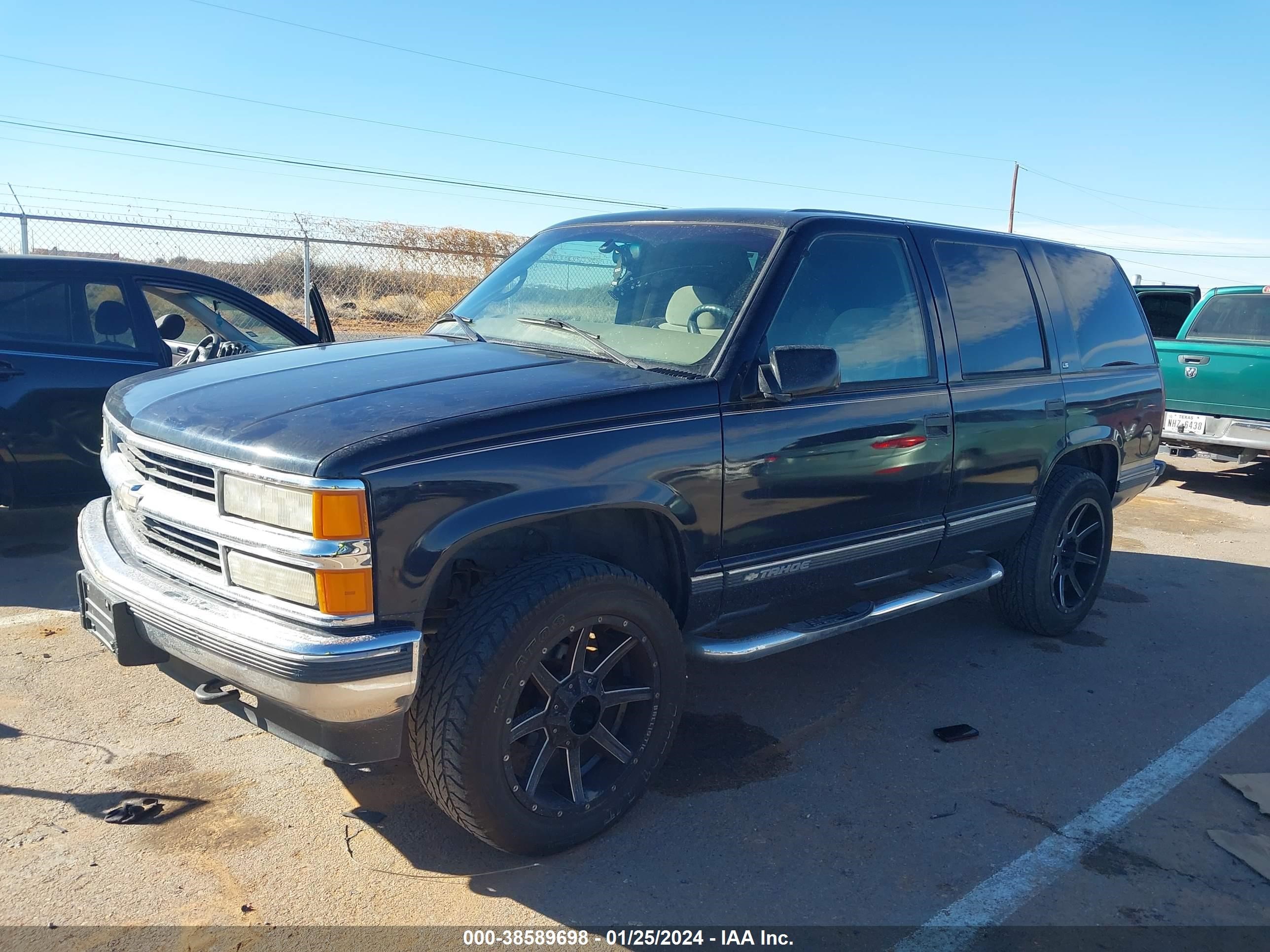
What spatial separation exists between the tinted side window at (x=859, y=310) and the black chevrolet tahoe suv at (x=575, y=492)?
1cm

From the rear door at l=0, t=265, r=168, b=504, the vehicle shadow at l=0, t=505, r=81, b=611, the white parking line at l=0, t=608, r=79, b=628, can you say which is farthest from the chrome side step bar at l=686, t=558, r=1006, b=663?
the rear door at l=0, t=265, r=168, b=504

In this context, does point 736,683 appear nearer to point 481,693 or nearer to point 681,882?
point 681,882

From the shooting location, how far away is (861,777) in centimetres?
368

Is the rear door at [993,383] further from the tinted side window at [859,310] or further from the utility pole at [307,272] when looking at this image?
the utility pole at [307,272]

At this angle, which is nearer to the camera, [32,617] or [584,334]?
[584,334]

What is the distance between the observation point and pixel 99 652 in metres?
4.43

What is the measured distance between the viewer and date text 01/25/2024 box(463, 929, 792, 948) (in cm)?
268

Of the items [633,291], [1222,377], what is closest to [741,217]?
[633,291]

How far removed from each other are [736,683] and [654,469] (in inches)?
67.9

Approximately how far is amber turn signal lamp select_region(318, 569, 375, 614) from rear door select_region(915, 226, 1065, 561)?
2709 millimetres

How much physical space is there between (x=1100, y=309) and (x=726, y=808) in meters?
3.72

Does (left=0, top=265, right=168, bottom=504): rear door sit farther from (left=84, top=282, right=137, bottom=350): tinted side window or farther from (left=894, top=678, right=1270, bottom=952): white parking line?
(left=894, top=678, right=1270, bottom=952): white parking line

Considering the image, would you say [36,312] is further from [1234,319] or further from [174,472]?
[1234,319]

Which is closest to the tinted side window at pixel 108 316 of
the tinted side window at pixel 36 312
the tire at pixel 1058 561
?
the tinted side window at pixel 36 312
